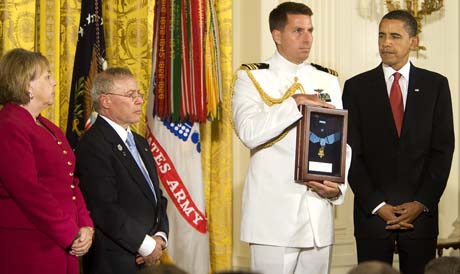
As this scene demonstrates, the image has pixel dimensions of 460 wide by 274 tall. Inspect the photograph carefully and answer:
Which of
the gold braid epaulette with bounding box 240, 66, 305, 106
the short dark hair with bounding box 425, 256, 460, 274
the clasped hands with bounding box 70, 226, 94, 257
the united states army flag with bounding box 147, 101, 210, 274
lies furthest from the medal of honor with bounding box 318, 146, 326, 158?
the short dark hair with bounding box 425, 256, 460, 274

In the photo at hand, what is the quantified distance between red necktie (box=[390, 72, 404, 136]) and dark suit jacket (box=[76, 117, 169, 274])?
1387 mm

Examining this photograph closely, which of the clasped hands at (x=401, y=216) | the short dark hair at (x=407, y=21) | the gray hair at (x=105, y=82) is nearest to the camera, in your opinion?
the gray hair at (x=105, y=82)

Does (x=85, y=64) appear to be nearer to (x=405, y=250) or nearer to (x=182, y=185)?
(x=182, y=185)

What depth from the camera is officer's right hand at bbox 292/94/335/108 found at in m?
4.29

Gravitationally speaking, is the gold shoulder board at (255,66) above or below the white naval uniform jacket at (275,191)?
above

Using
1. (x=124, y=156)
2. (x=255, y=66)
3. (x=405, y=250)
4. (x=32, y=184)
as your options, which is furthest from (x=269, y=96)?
(x=32, y=184)

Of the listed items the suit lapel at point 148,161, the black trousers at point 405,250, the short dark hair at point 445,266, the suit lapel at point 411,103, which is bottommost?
the black trousers at point 405,250

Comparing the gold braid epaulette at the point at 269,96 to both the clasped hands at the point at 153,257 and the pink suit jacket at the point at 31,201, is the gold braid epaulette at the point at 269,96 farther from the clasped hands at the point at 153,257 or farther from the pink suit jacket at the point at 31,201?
the pink suit jacket at the point at 31,201

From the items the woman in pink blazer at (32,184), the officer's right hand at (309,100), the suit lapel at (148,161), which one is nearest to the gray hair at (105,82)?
the suit lapel at (148,161)

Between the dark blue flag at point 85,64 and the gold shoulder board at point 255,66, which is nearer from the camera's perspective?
→ the gold shoulder board at point 255,66

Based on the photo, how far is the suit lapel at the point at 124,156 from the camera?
416 cm

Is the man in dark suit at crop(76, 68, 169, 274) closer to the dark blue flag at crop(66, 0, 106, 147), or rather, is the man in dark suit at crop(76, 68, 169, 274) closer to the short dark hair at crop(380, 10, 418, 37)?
the dark blue flag at crop(66, 0, 106, 147)

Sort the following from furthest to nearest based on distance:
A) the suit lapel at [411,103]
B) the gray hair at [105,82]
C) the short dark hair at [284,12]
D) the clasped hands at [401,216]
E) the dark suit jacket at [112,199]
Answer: the suit lapel at [411,103] → the clasped hands at [401,216] → the short dark hair at [284,12] → the gray hair at [105,82] → the dark suit jacket at [112,199]

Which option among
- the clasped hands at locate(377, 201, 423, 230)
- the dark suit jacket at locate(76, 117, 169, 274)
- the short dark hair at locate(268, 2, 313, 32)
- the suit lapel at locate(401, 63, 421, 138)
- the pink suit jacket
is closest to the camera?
the pink suit jacket
